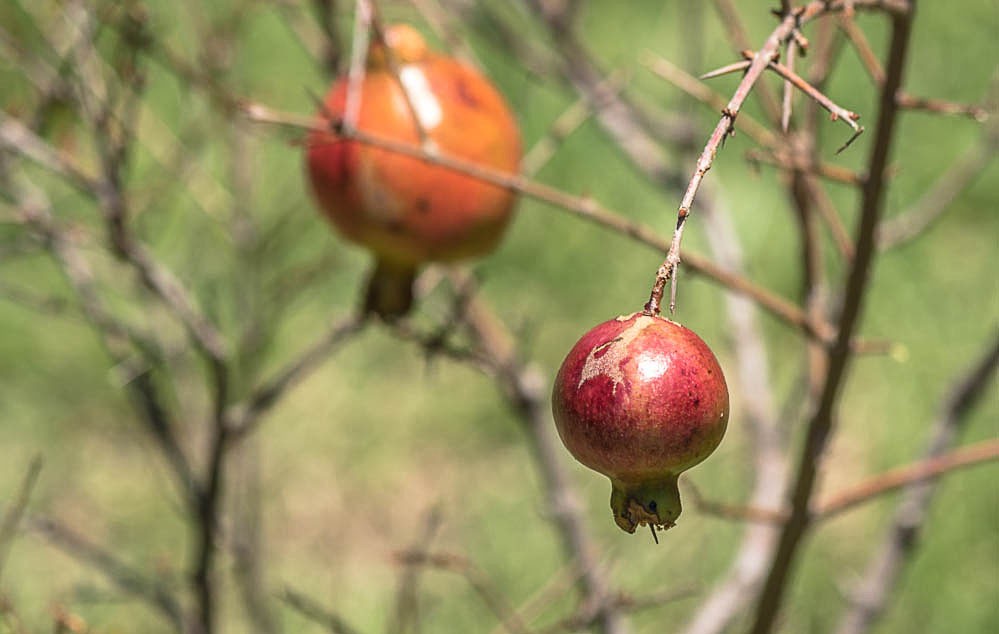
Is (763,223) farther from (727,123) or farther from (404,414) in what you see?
(727,123)

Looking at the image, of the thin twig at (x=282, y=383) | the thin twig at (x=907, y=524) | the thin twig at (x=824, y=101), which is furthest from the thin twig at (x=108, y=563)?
the thin twig at (x=824, y=101)

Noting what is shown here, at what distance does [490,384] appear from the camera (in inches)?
144

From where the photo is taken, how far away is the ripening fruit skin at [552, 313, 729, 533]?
66 centimetres

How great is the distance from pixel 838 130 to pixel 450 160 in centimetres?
283

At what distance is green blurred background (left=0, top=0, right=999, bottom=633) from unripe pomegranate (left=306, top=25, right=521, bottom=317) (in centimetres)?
98

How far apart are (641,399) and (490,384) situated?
118 inches

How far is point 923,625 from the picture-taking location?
270 cm

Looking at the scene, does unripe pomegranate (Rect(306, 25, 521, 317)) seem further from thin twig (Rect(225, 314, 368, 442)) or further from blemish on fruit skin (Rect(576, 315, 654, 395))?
blemish on fruit skin (Rect(576, 315, 654, 395))

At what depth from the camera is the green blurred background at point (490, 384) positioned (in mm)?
2805

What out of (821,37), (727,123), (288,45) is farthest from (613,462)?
(288,45)

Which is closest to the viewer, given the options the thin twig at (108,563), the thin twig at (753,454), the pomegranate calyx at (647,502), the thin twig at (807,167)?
the pomegranate calyx at (647,502)

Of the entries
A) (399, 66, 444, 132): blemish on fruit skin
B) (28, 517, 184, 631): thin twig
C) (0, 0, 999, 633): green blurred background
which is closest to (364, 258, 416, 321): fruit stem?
(399, 66, 444, 132): blemish on fruit skin

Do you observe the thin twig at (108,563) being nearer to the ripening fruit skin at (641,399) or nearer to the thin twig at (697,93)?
the thin twig at (697,93)

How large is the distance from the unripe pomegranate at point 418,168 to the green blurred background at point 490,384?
3.20ft
